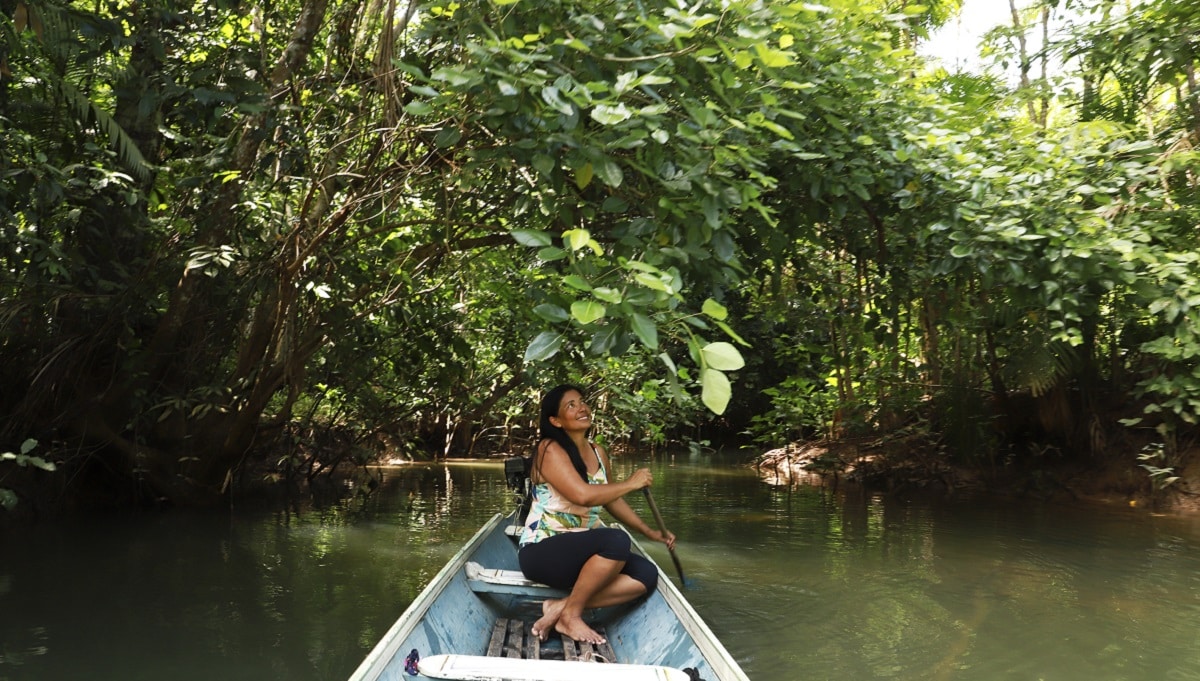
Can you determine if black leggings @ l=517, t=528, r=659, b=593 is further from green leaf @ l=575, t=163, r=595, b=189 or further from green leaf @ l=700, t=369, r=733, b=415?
green leaf @ l=700, t=369, r=733, b=415

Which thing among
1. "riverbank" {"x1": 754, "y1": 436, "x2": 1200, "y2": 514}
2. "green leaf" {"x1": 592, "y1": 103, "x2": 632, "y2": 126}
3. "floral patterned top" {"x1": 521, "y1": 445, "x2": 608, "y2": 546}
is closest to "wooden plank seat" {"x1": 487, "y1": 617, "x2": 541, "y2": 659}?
"floral patterned top" {"x1": 521, "y1": 445, "x2": 608, "y2": 546}

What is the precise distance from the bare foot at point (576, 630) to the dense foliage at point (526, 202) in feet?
A: 4.05

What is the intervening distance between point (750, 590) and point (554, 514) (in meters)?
2.99

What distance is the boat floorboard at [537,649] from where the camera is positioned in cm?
386

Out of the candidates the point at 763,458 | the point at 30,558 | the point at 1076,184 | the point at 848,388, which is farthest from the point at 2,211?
the point at 763,458

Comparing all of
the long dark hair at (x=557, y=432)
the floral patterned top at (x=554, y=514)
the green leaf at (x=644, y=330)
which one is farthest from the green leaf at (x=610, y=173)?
the floral patterned top at (x=554, y=514)

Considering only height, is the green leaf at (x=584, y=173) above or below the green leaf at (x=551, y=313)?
above

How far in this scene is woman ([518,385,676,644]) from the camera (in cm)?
401

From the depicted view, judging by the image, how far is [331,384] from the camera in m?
11.0

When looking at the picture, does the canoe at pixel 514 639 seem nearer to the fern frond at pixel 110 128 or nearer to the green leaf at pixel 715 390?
the green leaf at pixel 715 390

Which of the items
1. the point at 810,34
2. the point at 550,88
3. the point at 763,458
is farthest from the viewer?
the point at 763,458

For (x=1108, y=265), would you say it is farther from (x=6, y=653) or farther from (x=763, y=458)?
(x=763, y=458)

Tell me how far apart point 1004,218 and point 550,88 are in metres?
3.66

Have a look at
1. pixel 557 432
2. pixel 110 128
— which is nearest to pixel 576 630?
Answer: pixel 557 432
